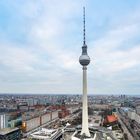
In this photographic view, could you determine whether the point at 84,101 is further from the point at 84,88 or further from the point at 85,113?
the point at 84,88

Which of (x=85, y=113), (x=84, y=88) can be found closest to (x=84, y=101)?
(x=85, y=113)

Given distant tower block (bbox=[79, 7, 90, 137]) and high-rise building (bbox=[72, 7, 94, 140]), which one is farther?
distant tower block (bbox=[79, 7, 90, 137])

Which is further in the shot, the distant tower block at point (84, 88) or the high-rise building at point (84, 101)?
the distant tower block at point (84, 88)

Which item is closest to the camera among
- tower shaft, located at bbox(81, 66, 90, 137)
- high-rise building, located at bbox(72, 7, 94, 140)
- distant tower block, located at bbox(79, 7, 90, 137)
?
high-rise building, located at bbox(72, 7, 94, 140)

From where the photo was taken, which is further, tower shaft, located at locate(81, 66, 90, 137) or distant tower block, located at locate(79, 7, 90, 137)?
distant tower block, located at locate(79, 7, 90, 137)

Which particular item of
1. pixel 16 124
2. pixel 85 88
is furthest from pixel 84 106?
pixel 16 124

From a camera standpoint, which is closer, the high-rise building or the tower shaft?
the high-rise building

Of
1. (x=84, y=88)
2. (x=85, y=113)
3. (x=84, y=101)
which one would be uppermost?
(x=84, y=88)

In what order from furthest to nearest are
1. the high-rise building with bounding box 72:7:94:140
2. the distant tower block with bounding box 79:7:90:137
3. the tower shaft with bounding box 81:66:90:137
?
the distant tower block with bounding box 79:7:90:137
the tower shaft with bounding box 81:66:90:137
the high-rise building with bounding box 72:7:94:140

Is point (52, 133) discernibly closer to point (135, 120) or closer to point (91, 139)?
point (91, 139)

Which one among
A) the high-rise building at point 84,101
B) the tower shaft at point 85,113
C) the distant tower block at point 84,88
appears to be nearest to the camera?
the high-rise building at point 84,101

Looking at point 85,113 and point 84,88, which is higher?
point 84,88

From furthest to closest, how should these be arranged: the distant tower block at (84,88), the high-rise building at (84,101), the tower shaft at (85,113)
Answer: the distant tower block at (84,88)
the tower shaft at (85,113)
the high-rise building at (84,101)
